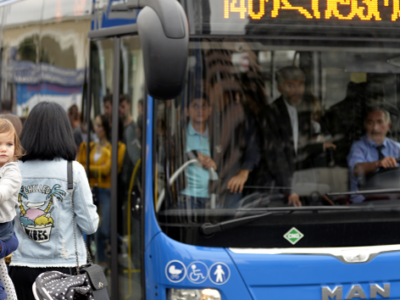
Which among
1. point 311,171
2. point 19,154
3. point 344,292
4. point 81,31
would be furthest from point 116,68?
point 344,292


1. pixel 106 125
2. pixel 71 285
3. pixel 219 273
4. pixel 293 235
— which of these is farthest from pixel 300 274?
pixel 106 125

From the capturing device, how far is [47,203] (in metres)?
3.40

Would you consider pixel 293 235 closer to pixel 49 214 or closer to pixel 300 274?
pixel 300 274

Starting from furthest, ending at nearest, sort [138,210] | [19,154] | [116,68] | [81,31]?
[81,31] → [116,68] → [138,210] → [19,154]

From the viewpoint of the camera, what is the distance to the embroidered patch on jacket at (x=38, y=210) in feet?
11.2

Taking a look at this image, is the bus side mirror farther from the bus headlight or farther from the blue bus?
the bus headlight

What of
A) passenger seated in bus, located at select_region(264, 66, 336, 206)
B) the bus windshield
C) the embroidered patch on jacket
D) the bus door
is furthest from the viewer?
the bus door

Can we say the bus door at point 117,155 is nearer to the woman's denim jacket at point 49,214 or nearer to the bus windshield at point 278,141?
the bus windshield at point 278,141

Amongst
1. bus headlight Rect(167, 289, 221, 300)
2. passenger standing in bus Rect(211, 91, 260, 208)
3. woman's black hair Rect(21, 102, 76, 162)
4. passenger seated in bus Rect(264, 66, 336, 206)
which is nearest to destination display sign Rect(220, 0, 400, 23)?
passenger seated in bus Rect(264, 66, 336, 206)

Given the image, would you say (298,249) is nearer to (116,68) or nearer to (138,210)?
(138,210)

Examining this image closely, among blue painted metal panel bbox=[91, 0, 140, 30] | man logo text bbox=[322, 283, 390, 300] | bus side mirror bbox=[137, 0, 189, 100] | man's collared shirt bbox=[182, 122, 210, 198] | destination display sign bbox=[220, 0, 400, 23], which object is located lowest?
man logo text bbox=[322, 283, 390, 300]

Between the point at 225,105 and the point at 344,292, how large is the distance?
130 centimetres

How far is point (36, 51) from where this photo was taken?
18.2 ft

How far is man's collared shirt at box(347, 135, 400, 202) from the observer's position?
381cm
